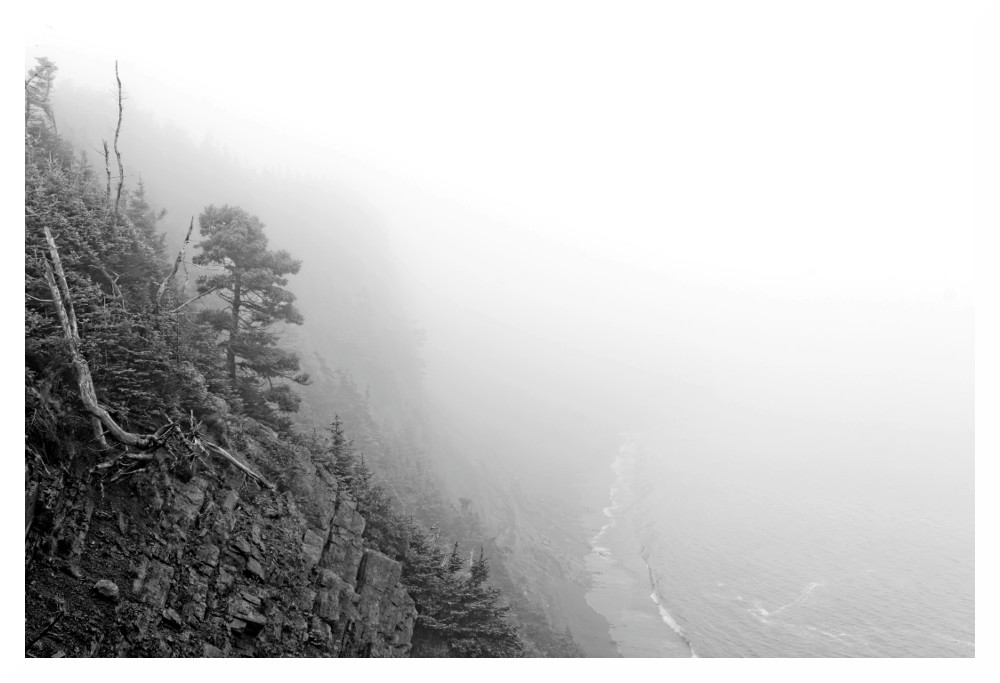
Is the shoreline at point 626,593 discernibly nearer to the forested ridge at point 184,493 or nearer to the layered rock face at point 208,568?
the forested ridge at point 184,493

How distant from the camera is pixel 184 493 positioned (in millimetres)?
10703

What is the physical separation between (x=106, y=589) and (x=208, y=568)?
5.74 feet

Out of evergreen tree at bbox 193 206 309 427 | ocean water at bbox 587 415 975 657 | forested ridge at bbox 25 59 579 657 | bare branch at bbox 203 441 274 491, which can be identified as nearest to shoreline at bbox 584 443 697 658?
ocean water at bbox 587 415 975 657

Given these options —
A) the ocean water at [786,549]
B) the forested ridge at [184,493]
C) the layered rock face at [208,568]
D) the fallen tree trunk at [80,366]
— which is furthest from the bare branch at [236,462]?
the ocean water at [786,549]

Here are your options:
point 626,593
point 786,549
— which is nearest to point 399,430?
point 626,593

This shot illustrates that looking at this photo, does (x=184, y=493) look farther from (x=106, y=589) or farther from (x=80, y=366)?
(x=80, y=366)

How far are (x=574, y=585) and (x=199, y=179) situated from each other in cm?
4798

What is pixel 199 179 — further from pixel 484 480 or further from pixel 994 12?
pixel 994 12

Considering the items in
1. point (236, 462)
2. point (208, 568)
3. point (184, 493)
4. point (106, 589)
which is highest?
point (236, 462)

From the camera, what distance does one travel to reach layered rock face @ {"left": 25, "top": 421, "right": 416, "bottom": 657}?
9055 mm

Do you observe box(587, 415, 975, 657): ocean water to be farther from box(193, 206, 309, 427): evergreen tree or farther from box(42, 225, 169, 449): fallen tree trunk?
box(42, 225, 169, 449): fallen tree trunk

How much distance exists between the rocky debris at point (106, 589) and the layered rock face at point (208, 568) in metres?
0.02

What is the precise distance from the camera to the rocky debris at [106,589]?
9.16 meters

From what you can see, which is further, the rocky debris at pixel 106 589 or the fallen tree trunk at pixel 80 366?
the fallen tree trunk at pixel 80 366
